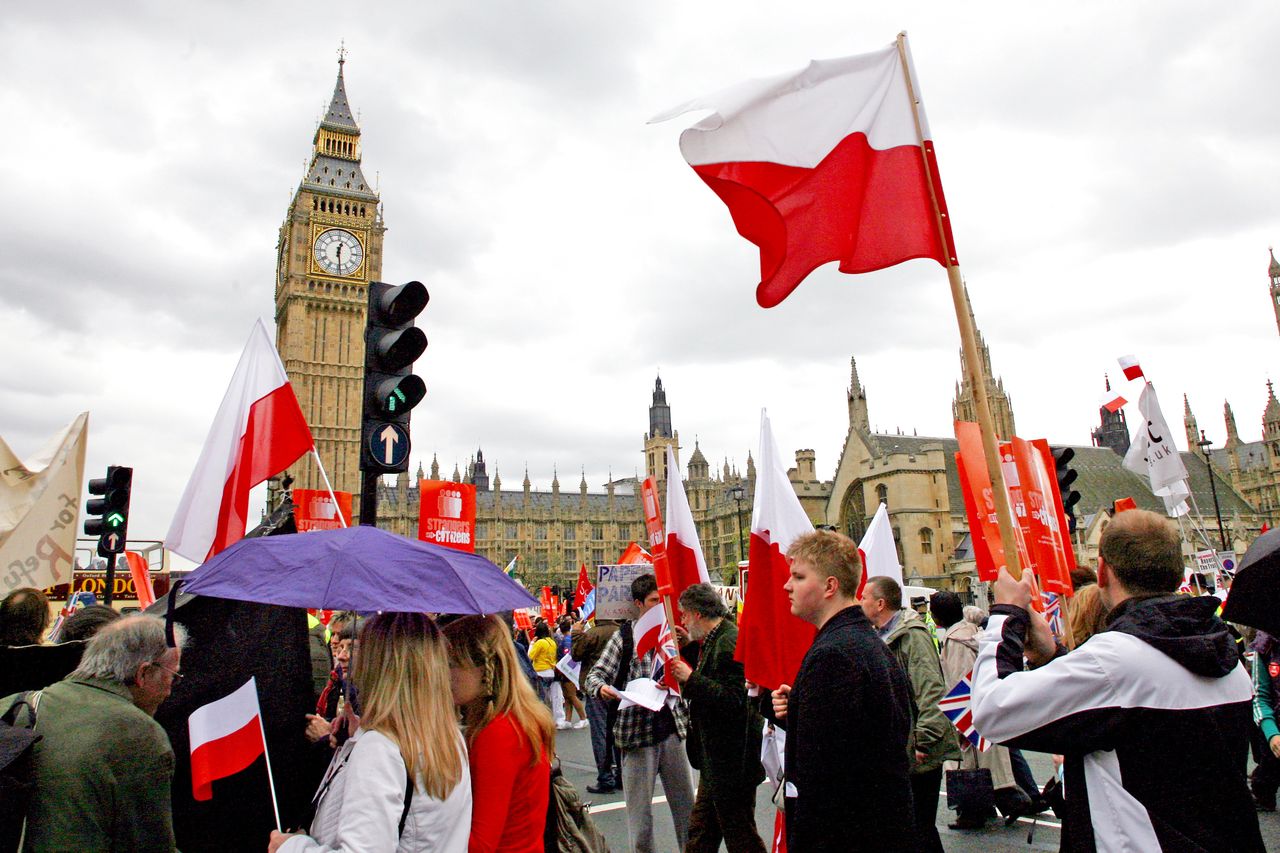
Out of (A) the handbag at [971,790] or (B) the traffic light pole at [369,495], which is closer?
A: (B) the traffic light pole at [369,495]

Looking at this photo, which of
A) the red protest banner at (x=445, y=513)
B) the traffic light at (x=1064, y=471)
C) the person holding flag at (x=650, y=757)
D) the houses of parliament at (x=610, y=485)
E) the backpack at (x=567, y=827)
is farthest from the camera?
the houses of parliament at (x=610, y=485)

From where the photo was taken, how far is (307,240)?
222 ft

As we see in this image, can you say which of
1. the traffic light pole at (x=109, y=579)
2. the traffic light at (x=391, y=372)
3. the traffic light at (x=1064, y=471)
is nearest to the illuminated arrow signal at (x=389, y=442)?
the traffic light at (x=391, y=372)

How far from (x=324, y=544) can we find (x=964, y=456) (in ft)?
16.5

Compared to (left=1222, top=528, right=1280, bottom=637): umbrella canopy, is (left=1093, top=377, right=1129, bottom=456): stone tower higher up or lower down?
higher up

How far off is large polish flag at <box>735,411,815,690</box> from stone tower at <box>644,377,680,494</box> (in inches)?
3228

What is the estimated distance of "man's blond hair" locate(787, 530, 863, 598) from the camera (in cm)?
335

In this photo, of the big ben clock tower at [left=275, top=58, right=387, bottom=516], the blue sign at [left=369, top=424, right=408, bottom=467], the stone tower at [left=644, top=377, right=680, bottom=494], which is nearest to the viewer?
the blue sign at [left=369, top=424, right=408, bottom=467]

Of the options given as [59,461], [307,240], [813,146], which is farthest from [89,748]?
[307,240]

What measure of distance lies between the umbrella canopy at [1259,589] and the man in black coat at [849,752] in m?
1.11

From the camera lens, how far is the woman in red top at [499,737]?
2.74 meters

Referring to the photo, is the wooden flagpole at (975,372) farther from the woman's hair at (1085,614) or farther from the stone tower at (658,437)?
the stone tower at (658,437)

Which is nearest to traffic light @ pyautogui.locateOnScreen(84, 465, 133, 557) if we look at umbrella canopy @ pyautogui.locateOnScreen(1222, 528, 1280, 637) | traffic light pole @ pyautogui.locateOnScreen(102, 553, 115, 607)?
traffic light pole @ pyautogui.locateOnScreen(102, 553, 115, 607)

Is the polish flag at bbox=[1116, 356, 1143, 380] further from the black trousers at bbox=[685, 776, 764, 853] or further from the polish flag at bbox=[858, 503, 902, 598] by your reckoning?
the black trousers at bbox=[685, 776, 764, 853]
